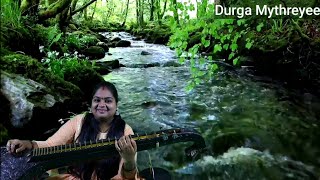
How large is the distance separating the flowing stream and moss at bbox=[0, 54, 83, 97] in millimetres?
1384

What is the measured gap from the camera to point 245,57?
1161 cm

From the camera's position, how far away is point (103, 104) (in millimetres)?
2738

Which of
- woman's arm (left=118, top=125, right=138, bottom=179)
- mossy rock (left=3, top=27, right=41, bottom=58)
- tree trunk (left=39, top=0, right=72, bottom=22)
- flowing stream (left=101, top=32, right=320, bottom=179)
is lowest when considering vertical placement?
flowing stream (left=101, top=32, right=320, bottom=179)

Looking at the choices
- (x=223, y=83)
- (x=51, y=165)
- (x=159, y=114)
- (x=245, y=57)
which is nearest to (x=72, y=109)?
(x=159, y=114)

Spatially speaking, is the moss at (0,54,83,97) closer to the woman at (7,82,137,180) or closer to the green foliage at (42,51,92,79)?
the green foliage at (42,51,92,79)

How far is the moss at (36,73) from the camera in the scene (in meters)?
5.46

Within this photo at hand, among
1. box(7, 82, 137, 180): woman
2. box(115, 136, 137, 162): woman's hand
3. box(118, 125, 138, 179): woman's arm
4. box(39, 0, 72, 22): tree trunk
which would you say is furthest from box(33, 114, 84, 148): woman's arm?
box(39, 0, 72, 22): tree trunk

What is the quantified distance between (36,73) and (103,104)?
3.54 meters

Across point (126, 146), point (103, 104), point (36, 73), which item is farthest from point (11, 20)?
point (126, 146)

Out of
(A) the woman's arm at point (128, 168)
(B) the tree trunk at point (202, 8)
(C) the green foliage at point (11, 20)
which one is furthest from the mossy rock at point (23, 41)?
(A) the woman's arm at point (128, 168)

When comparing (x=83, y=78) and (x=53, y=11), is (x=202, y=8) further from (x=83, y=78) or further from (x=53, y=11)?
(x=53, y=11)

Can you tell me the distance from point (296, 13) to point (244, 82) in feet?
9.17

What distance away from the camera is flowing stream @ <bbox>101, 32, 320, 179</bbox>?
4952 millimetres

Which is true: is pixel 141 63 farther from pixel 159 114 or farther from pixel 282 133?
pixel 282 133
